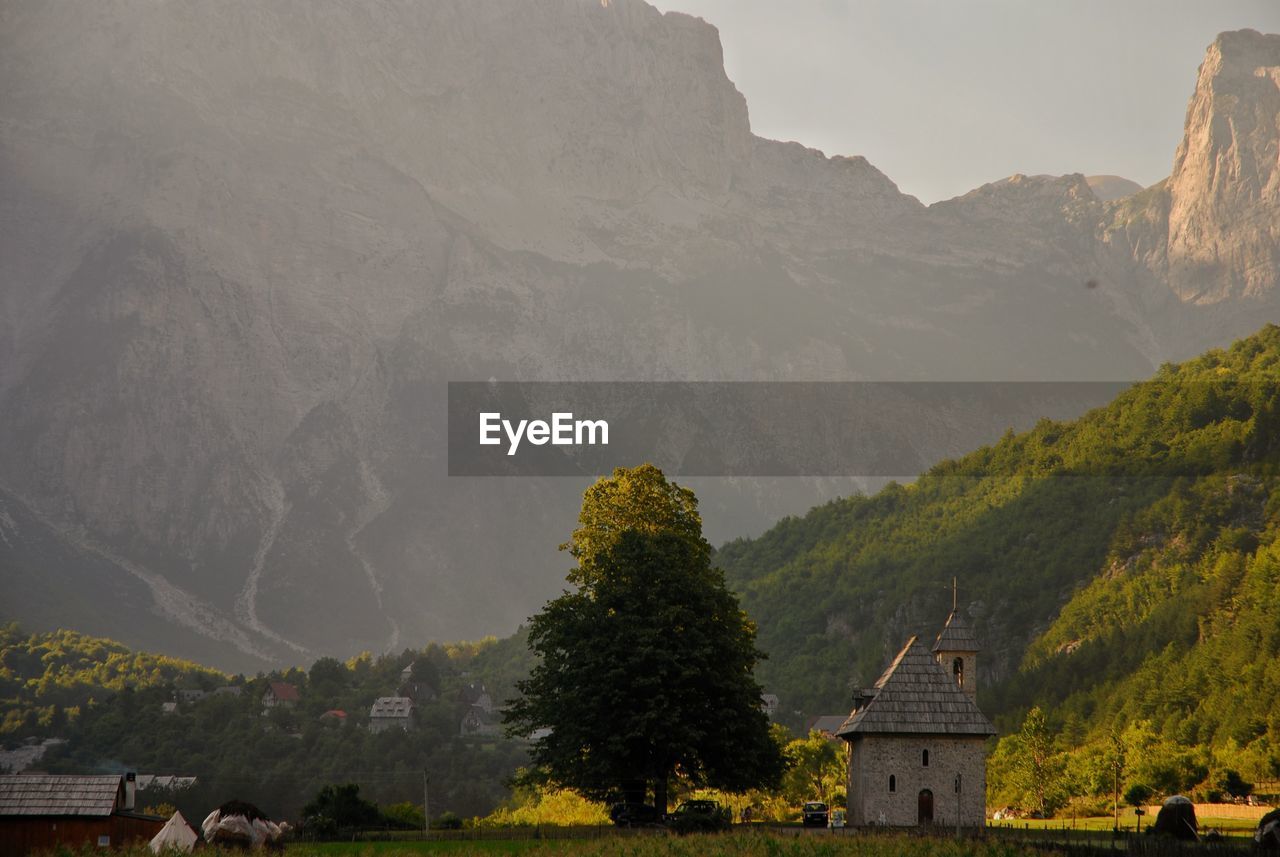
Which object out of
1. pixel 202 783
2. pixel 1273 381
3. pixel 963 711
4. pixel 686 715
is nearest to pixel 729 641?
pixel 686 715

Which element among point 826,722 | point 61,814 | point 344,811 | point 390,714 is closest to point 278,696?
point 390,714

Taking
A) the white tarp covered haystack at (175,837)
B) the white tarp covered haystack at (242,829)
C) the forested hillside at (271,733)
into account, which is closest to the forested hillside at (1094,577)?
the forested hillside at (271,733)

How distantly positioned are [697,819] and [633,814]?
4.85m

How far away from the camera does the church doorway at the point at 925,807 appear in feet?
200

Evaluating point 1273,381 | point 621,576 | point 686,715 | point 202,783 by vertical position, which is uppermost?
point 1273,381

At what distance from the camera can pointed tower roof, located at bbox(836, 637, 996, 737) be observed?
6169 centimetres

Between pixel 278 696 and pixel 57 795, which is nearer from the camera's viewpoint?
pixel 57 795

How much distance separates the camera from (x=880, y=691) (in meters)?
62.9

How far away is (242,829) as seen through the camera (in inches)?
2197

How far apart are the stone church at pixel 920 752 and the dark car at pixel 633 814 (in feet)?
26.4

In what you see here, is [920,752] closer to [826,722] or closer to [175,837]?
[175,837]

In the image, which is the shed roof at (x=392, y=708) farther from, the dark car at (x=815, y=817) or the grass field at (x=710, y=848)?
the grass field at (x=710, y=848)

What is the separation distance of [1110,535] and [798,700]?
27.7 meters

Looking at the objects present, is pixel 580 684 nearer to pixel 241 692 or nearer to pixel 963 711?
pixel 963 711
